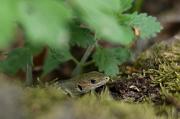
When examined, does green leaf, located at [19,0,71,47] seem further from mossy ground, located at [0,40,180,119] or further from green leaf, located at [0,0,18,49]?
mossy ground, located at [0,40,180,119]

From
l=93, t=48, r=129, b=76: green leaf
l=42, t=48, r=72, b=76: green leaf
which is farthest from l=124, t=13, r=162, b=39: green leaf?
l=42, t=48, r=72, b=76: green leaf

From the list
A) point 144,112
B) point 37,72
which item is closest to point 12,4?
point 144,112

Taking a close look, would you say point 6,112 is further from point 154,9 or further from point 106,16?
point 154,9

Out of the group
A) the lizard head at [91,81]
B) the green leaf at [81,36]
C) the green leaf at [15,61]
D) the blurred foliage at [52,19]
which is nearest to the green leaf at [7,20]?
the blurred foliage at [52,19]

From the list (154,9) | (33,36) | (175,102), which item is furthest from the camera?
(154,9)

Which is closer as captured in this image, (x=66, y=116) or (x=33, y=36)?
(x=33, y=36)

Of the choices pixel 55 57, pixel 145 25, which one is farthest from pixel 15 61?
pixel 145 25
